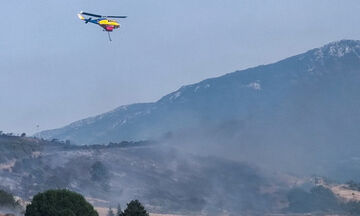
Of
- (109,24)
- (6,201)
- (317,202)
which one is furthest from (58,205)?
(317,202)

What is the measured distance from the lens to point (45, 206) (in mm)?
77312

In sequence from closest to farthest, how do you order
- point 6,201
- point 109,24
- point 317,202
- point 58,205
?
point 58,205 < point 6,201 < point 109,24 < point 317,202

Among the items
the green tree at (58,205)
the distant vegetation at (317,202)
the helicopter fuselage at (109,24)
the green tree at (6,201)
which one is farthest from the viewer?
the distant vegetation at (317,202)

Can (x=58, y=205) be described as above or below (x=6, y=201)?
below

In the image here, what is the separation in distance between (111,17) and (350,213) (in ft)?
248

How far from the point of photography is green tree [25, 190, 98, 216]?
7706 cm

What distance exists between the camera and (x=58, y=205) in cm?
7850

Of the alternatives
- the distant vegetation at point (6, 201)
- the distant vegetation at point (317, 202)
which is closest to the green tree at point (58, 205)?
the distant vegetation at point (6, 201)

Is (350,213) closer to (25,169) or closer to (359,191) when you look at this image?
(359,191)

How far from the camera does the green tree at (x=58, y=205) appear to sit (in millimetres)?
77062

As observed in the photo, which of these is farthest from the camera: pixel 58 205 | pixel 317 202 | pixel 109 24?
pixel 317 202

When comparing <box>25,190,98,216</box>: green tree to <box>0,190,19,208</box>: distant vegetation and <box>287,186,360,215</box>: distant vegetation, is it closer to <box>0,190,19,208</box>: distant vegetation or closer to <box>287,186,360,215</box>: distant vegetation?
<box>0,190,19,208</box>: distant vegetation

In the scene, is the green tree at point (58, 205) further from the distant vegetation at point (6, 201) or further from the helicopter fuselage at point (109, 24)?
the helicopter fuselage at point (109, 24)

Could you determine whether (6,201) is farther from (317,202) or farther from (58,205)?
(317,202)
